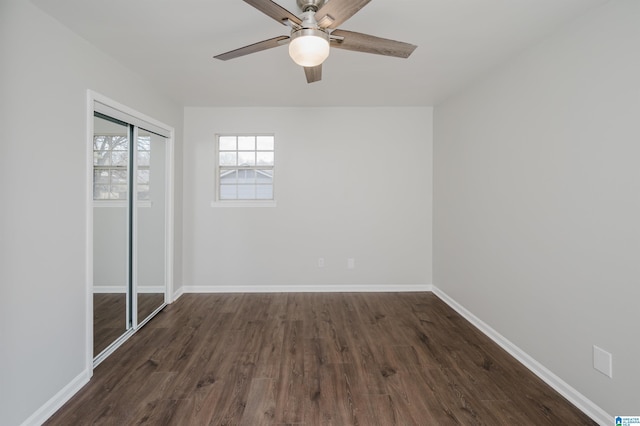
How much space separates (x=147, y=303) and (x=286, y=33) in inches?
119

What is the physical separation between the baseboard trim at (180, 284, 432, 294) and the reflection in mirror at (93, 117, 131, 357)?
1173 mm

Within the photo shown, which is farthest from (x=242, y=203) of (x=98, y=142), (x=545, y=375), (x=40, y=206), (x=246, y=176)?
(x=545, y=375)

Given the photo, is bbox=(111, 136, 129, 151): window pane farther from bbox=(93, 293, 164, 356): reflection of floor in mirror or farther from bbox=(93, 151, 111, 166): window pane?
bbox=(93, 293, 164, 356): reflection of floor in mirror

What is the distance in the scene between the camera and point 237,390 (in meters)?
1.90

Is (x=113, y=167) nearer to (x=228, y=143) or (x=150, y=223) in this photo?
(x=150, y=223)

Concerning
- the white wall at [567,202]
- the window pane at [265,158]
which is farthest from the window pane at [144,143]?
the white wall at [567,202]

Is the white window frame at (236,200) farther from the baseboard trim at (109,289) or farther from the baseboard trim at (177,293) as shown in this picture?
the baseboard trim at (109,289)

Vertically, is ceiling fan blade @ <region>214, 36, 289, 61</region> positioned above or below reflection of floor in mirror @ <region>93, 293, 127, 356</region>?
above

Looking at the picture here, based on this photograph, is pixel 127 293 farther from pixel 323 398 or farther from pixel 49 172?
pixel 323 398

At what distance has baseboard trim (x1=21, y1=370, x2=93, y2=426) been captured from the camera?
161 centimetres

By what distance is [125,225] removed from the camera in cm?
260

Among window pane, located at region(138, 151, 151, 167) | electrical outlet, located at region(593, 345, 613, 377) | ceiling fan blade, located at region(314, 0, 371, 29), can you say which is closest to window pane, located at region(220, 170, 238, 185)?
window pane, located at region(138, 151, 151, 167)

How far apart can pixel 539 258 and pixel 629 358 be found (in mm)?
744

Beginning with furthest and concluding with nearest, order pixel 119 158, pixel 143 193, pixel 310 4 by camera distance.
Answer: pixel 143 193
pixel 119 158
pixel 310 4
